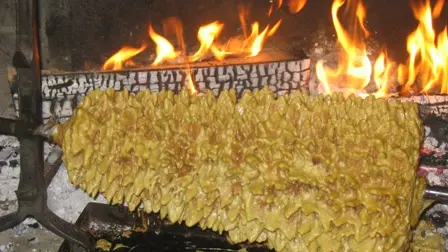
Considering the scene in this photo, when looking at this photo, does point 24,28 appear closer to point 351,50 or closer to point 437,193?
point 437,193

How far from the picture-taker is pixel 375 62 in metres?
3.95

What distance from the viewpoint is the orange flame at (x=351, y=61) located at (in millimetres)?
3908

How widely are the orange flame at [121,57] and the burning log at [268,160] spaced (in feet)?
5.69

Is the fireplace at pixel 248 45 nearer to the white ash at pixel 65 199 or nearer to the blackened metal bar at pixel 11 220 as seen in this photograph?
the white ash at pixel 65 199

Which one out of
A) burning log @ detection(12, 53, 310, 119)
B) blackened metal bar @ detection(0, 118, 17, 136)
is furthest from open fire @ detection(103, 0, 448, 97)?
blackened metal bar @ detection(0, 118, 17, 136)

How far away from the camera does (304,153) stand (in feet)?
6.32

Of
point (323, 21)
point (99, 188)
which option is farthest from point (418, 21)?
point (99, 188)

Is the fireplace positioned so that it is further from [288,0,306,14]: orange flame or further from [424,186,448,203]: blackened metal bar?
[424,186,448,203]: blackened metal bar

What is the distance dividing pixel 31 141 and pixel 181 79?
1374mm

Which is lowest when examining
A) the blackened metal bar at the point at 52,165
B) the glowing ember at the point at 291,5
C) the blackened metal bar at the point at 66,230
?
the blackened metal bar at the point at 66,230

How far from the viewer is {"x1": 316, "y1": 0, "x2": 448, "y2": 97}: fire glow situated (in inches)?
154

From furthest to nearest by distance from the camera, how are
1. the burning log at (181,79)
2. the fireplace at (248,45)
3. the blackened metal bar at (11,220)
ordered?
1. the fireplace at (248,45)
2. the burning log at (181,79)
3. the blackened metal bar at (11,220)

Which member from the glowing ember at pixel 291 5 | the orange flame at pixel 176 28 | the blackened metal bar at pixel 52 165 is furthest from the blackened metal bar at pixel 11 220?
the glowing ember at pixel 291 5

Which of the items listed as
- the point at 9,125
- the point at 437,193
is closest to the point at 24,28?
the point at 9,125
